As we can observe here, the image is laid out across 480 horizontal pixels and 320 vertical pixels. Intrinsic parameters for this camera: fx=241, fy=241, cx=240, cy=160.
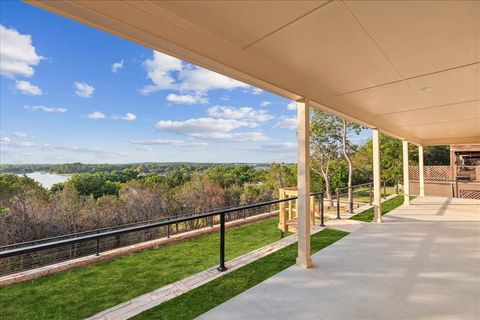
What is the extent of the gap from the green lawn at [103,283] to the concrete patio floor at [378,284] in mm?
1583

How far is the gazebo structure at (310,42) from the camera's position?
1508mm

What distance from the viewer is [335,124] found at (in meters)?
9.94

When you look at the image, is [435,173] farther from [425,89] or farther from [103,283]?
[103,283]

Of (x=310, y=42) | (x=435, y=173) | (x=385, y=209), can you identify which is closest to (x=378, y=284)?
(x=310, y=42)

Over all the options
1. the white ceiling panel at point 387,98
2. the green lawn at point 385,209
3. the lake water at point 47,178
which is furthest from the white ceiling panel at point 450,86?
the lake water at point 47,178

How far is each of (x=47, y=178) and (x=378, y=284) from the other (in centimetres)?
1436

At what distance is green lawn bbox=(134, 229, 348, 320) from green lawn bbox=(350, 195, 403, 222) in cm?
276

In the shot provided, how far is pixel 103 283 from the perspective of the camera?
3.33 meters

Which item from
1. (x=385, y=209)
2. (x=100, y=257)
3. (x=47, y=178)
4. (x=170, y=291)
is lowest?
(x=100, y=257)

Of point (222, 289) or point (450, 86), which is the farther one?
point (450, 86)

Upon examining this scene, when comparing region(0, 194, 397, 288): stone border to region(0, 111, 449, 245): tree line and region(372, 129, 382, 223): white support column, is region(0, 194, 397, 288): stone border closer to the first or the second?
region(372, 129, 382, 223): white support column

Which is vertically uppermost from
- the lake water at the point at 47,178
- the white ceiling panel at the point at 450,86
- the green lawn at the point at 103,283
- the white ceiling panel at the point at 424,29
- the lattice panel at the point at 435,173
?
the white ceiling panel at the point at 450,86

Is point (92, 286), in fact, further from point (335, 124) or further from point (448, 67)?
point (335, 124)

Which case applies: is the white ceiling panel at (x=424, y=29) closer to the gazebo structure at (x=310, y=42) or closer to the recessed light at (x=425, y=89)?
the gazebo structure at (x=310, y=42)
